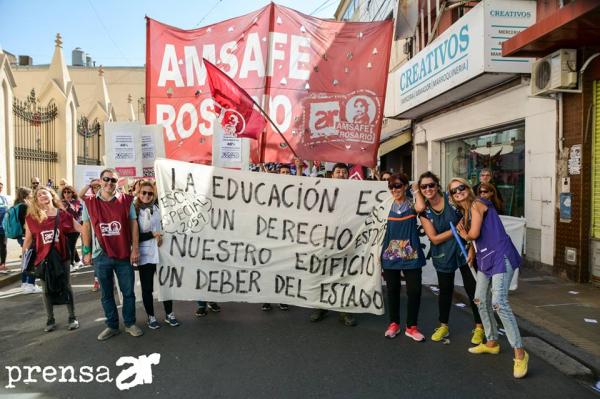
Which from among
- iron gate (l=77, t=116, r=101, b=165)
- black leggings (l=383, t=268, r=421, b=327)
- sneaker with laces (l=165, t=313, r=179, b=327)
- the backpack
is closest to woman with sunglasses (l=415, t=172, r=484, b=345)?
black leggings (l=383, t=268, r=421, b=327)

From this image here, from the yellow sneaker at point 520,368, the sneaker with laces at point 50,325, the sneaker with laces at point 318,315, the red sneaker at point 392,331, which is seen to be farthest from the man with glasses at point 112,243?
the yellow sneaker at point 520,368

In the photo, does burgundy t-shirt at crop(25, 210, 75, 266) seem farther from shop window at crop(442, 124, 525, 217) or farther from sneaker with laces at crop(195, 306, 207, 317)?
shop window at crop(442, 124, 525, 217)

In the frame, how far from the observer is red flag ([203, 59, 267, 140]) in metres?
5.64

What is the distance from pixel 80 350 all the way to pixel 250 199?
7.80 ft

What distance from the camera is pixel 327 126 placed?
621cm

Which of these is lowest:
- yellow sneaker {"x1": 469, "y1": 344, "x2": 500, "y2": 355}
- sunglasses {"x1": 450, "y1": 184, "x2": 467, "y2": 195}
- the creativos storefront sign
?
yellow sneaker {"x1": 469, "y1": 344, "x2": 500, "y2": 355}

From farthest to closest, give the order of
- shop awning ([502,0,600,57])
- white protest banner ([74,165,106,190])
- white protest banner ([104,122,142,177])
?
white protest banner ([74,165,106,190]) → white protest banner ([104,122,142,177]) → shop awning ([502,0,600,57])

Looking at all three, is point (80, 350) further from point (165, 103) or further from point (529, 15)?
point (529, 15)

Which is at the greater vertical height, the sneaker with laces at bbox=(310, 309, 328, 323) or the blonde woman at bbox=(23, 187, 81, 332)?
the blonde woman at bbox=(23, 187, 81, 332)

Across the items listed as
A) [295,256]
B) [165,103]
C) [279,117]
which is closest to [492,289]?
[295,256]

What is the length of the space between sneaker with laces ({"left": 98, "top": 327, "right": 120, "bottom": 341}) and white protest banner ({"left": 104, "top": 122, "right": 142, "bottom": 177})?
2.96 m

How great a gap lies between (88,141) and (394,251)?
21.8 meters

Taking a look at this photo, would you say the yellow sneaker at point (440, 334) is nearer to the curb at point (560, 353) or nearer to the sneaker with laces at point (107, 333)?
the curb at point (560, 353)

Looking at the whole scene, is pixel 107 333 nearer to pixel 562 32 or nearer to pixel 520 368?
pixel 520 368
